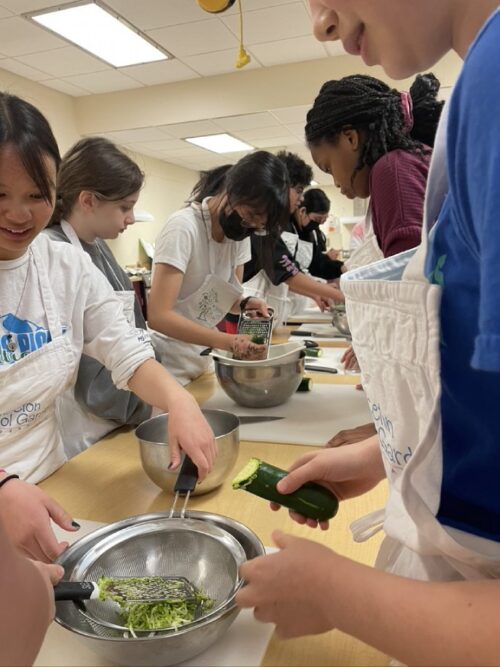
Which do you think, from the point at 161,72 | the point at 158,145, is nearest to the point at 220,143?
the point at 158,145

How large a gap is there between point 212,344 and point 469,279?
1254 millimetres

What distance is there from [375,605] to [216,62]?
453 cm

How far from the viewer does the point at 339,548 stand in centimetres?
71

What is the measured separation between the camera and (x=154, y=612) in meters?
0.56

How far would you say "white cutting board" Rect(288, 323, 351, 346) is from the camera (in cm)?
226

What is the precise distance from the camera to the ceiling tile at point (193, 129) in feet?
16.9

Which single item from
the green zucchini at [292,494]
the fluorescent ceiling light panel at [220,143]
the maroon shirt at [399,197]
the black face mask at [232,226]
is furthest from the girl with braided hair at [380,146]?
the fluorescent ceiling light panel at [220,143]

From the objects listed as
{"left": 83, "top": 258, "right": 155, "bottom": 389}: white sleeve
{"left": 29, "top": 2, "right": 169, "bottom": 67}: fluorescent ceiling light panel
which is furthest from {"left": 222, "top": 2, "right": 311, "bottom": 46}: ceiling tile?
{"left": 83, "top": 258, "right": 155, "bottom": 389}: white sleeve

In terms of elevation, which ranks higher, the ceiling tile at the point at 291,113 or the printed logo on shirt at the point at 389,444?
the ceiling tile at the point at 291,113

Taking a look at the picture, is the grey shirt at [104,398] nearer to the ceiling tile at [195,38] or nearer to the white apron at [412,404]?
the white apron at [412,404]

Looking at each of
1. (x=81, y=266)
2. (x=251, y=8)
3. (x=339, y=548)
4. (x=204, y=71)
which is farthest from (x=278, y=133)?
(x=339, y=548)

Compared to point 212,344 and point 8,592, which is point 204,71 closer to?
point 212,344

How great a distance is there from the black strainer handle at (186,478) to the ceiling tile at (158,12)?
10.3ft

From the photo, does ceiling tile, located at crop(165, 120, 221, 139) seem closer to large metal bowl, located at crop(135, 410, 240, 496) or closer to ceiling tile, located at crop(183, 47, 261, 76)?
ceiling tile, located at crop(183, 47, 261, 76)
